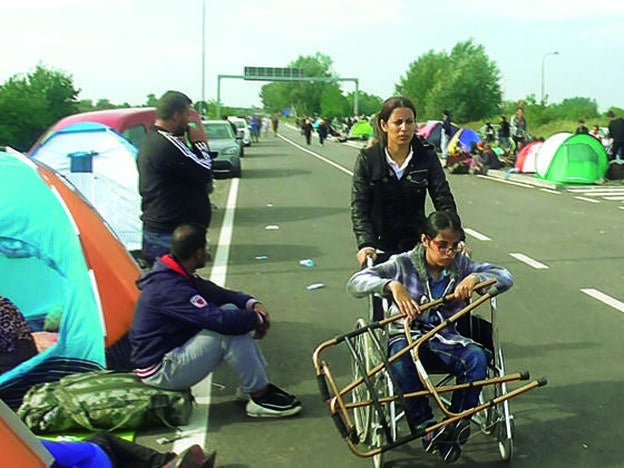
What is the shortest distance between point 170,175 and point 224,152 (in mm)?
17603

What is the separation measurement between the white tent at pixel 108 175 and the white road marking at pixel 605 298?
18.2 ft

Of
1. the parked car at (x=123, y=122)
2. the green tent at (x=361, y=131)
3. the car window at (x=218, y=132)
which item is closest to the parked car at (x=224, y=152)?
the car window at (x=218, y=132)

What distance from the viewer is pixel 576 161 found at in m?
23.0

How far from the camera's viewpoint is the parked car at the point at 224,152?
23922 mm

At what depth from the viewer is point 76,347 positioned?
5688mm

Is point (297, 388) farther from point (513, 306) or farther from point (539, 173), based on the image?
point (539, 173)

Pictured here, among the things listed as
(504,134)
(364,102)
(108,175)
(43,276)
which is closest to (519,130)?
(504,134)

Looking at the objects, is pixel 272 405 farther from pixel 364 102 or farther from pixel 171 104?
pixel 364 102

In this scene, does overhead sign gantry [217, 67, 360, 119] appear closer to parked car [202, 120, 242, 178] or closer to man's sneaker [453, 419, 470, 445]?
parked car [202, 120, 242, 178]

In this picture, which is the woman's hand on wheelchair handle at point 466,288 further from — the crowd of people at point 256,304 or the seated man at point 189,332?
the seated man at point 189,332

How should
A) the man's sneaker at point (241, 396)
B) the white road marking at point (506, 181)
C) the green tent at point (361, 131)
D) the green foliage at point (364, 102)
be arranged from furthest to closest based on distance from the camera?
the green foliage at point (364, 102)
the green tent at point (361, 131)
the white road marking at point (506, 181)
the man's sneaker at point (241, 396)

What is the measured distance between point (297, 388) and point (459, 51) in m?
83.7

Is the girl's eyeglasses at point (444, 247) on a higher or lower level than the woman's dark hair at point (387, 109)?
lower

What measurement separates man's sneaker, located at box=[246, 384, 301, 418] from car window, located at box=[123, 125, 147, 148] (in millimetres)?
7491
